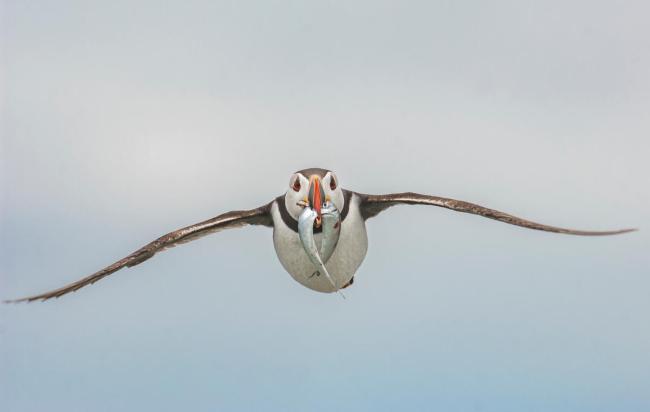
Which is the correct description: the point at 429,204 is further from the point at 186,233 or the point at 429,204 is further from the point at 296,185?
the point at 186,233

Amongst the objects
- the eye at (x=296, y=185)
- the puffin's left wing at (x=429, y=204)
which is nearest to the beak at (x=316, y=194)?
the eye at (x=296, y=185)

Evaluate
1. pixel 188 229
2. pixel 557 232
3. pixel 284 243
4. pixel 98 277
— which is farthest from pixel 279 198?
pixel 557 232

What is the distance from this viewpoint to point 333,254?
31500mm

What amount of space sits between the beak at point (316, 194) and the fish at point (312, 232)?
0.20m

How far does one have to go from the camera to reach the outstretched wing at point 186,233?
3306cm

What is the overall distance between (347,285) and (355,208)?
351 centimetres

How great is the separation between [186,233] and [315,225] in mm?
6225

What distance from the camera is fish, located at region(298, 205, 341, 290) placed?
1077 inches

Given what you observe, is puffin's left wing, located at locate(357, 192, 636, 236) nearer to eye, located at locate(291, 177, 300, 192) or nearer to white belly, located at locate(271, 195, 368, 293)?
white belly, located at locate(271, 195, 368, 293)

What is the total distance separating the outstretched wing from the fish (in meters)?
3.56

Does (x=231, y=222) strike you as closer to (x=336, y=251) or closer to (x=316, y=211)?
(x=336, y=251)

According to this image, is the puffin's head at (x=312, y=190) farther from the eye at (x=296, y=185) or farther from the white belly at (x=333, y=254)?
the white belly at (x=333, y=254)

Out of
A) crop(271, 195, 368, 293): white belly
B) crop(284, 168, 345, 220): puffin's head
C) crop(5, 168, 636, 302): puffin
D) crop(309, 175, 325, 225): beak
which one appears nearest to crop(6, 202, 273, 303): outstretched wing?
crop(5, 168, 636, 302): puffin

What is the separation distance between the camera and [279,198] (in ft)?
106
